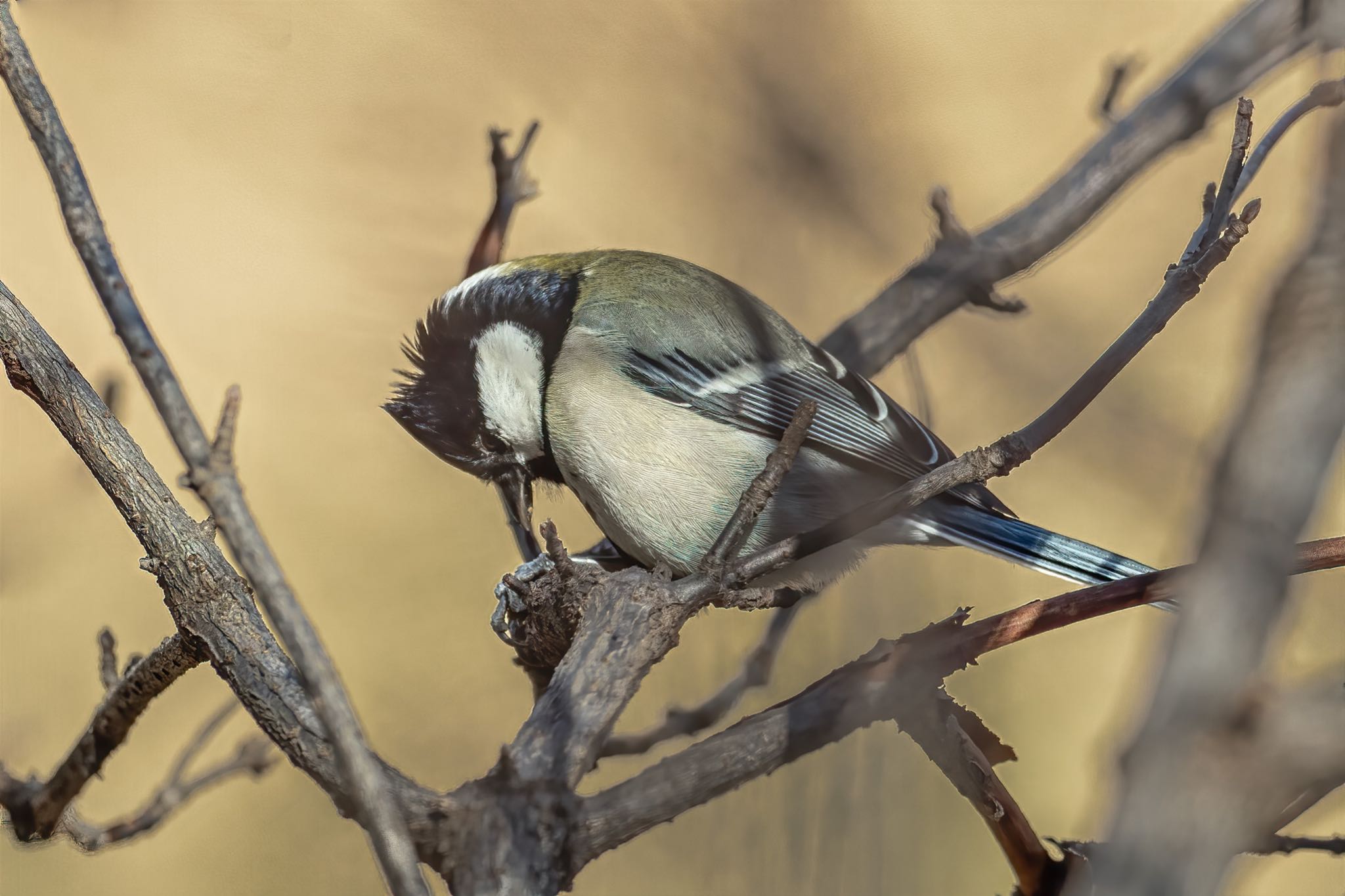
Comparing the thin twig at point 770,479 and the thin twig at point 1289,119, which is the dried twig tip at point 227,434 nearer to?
the thin twig at point 770,479

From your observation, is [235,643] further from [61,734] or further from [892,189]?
[61,734]

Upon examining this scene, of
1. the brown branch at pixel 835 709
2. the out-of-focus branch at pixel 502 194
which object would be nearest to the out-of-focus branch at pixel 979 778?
the brown branch at pixel 835 709

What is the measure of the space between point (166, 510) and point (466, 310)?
3.14ft

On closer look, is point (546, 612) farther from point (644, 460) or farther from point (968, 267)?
point (968, 267)

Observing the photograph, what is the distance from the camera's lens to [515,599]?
5.03 feet

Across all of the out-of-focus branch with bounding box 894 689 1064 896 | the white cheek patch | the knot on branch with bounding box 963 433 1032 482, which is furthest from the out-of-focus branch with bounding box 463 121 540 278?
the out-of-focus branch with bounding box 894 689 1064 896

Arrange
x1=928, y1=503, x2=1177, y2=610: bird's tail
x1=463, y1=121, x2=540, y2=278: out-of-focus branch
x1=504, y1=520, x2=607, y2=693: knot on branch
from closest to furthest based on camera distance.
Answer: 1. x1=504, y1=520, x2=607, y2=693: knot on branch
2. x1=928, y1=503, x2=1177, y2=610: bird's tail
3. x1=463, y1=121, x2=540, y2=278: out-of-focus branch

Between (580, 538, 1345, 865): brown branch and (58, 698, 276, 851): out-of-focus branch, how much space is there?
2.60ft

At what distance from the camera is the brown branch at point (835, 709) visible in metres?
0.87

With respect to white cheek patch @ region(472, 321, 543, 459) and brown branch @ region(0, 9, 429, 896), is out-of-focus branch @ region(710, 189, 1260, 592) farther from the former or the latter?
white cheek patch @ region(472, 321, 543, 459)

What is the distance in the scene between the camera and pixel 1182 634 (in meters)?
0.39

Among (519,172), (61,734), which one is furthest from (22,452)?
(519,172)

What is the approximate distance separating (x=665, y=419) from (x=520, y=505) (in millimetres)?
291

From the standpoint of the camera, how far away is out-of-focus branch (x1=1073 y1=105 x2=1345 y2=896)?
379 millimetres
